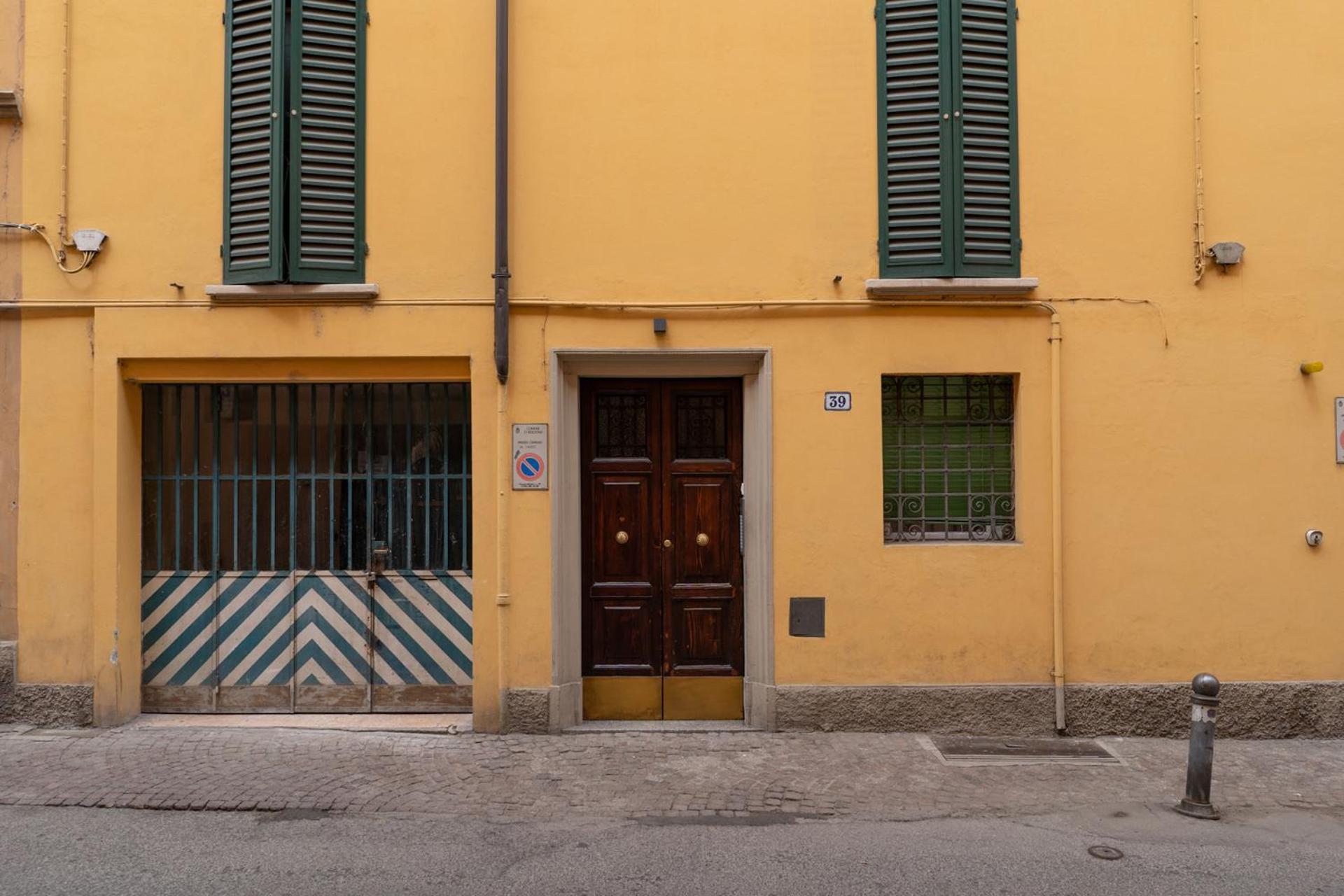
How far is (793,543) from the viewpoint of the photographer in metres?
7.38

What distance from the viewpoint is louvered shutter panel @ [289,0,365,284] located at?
738 cm

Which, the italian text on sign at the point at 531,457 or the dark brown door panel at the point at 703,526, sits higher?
the italian text on sign at the point at 531,457

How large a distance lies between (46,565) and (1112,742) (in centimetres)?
836

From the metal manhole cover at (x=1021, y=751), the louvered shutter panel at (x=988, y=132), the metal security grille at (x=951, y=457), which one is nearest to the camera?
the metal manhole cover at (x=1021, y=751)

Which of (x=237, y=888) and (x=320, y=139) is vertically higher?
(x=320, y=139)

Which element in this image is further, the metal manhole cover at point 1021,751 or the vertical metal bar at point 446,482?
the vertical metal bar at point 446,482

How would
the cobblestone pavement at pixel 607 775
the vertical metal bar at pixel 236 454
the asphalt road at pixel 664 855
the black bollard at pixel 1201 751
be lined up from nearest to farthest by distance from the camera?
the asphalt road at pixel 664 855 → the black bollard at pixel 1201 751 → the cobblestone pavement at pixel 607 775 → the vertical metal bar at pixel 236 454

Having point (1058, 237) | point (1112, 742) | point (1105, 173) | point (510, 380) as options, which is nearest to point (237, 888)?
point (510, 380)

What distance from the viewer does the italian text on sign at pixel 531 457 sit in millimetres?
7340

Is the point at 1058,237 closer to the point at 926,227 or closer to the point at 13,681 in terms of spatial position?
the point at 926,227


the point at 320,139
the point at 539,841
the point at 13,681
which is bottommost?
the point at 539,841

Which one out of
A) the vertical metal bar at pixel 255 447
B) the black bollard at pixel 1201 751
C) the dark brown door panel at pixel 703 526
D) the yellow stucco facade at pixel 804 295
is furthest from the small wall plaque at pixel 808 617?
the vertical metal bar at pixel 255 447

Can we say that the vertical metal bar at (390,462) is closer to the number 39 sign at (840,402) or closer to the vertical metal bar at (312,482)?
the vertical metal bar at (312,482)

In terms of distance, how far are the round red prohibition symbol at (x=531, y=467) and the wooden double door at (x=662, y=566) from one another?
464mm
